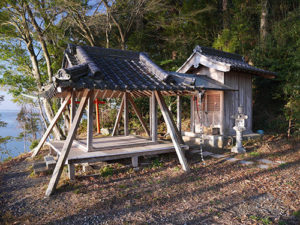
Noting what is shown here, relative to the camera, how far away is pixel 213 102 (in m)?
9.72

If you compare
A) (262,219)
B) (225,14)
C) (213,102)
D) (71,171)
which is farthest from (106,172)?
(225,14)

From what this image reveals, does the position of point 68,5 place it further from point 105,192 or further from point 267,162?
point 267,162

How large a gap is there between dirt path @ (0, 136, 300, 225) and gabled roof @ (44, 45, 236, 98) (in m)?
2.39

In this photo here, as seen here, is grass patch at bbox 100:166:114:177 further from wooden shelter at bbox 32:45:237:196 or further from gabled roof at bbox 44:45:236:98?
gabled roof at bbox 44:45:236:98

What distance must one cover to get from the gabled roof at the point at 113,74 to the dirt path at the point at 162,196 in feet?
7.84

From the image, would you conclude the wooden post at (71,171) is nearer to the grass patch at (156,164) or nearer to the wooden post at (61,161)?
the wooden post at (61,161)

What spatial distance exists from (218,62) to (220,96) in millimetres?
1496

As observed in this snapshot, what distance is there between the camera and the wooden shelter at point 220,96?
9.20 m

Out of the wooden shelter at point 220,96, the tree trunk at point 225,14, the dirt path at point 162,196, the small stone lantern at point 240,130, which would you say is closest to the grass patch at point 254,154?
the small stone lantern at point 240,130

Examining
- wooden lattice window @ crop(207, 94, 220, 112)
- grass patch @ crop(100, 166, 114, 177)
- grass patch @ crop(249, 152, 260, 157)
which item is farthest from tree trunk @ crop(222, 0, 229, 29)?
grass patch @ crop(100, 166, 114, 177)

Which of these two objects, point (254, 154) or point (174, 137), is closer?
point (174, 137)

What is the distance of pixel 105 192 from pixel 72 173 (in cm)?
128

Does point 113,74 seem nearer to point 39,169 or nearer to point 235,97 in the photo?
point 39,169

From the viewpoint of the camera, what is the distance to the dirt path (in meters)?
3.66
